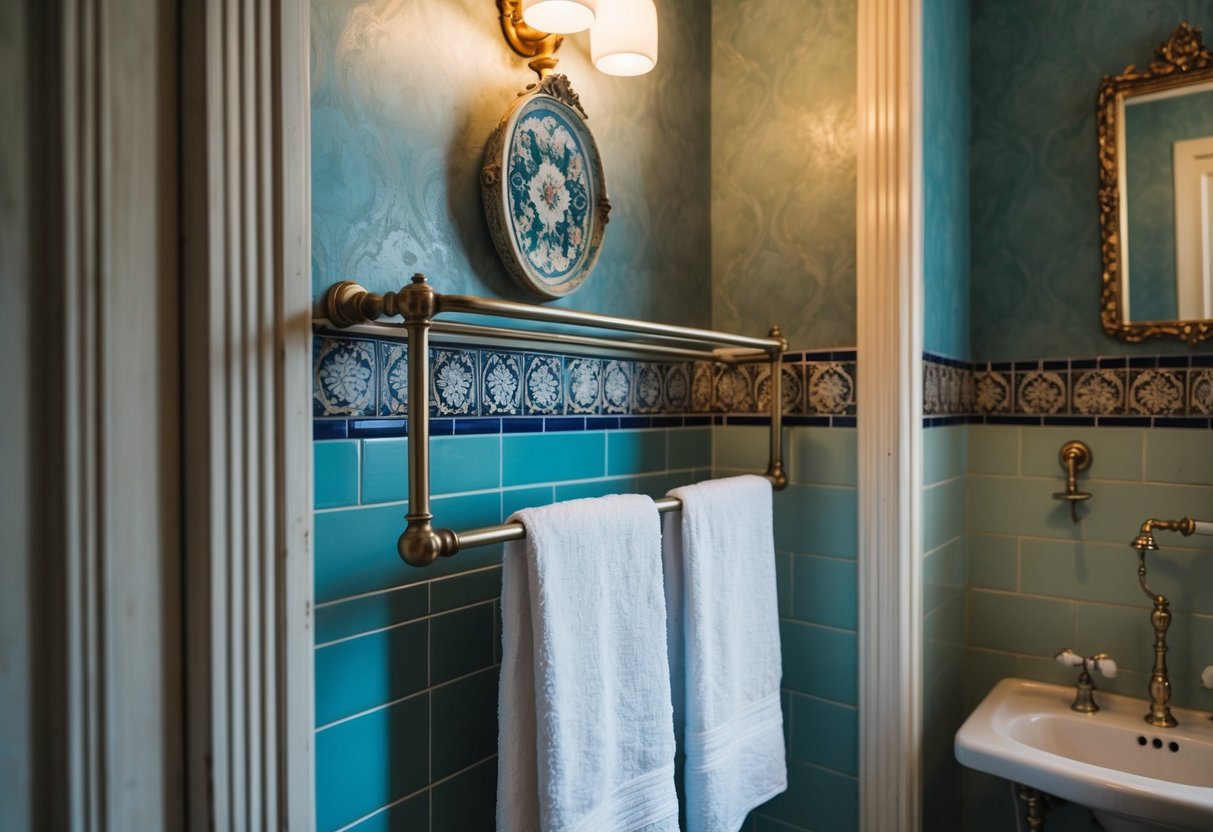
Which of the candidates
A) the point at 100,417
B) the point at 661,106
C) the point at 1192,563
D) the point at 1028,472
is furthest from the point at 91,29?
the point at 1192,563

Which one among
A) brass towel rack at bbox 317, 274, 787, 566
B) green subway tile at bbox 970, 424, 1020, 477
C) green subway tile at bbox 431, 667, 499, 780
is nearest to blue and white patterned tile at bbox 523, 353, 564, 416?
brass towel rack at bbox 317, 274, 787, 566

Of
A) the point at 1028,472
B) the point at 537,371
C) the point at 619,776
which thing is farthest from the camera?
the point at 1028,472

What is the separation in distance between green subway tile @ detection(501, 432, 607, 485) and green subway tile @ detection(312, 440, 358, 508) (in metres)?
0.22

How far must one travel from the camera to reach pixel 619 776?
0.88 metres

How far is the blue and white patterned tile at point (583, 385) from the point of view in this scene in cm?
106

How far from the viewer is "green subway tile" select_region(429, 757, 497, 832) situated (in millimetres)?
869

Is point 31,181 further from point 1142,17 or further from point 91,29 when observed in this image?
point 1142,17

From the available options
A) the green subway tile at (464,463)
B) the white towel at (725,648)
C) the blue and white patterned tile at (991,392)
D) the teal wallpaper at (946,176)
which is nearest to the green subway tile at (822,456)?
the white towel at (725,648)

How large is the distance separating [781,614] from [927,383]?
0.48m

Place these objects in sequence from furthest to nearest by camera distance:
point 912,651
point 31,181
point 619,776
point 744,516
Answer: point 912,651
point 744,516
point 619,776
point 31,181

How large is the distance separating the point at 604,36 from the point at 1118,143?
1.02 metres

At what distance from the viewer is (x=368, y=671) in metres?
0.79

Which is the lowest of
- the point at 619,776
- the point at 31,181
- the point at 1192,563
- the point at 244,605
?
the point at 619,776

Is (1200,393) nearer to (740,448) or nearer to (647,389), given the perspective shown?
(740,448)
